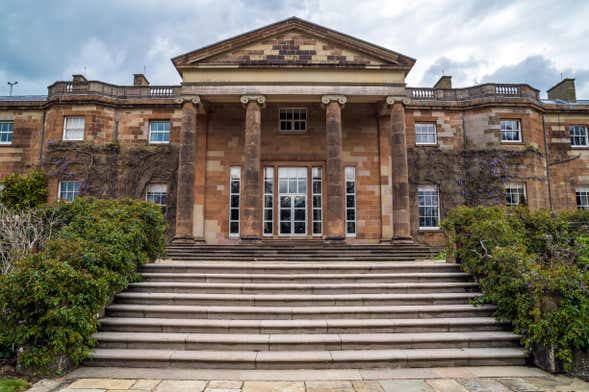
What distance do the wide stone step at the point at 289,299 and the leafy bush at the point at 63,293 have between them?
569mm

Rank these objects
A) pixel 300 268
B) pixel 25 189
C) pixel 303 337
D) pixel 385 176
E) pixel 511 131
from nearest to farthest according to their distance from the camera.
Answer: pixel 303 337, pixel 300 268, pixel 385 176, pixel 25 189, pixel 511 131

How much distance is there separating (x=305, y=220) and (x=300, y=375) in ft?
41.0

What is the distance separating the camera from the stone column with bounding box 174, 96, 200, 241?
1589 cm

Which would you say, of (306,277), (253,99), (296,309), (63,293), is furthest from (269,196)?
(63,293)

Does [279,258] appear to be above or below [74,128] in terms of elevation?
below

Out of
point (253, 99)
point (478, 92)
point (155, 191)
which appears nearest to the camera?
point (253, 99)

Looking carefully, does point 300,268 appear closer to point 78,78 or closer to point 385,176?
point 385,176

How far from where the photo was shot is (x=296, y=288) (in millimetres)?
8242

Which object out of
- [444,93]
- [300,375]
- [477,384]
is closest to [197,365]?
[300,375]

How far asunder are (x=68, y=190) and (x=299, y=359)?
18043mm

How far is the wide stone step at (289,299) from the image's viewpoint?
7.75 metres

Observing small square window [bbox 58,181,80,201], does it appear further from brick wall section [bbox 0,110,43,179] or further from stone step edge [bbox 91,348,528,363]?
stone step edge [bbox 91,348,528,363]

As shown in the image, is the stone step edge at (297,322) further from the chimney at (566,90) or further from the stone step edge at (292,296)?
the chimney at (566,90)

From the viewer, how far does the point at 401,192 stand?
16.1m
